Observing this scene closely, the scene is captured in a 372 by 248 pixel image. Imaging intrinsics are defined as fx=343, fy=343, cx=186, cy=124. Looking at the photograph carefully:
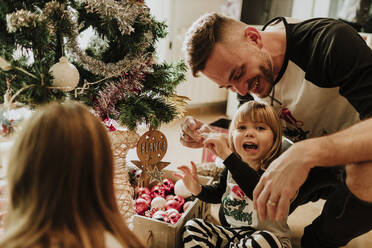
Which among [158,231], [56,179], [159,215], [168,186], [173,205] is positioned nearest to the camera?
[56,179]

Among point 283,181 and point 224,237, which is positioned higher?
point 283,181

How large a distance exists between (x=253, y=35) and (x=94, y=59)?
19.0 inches

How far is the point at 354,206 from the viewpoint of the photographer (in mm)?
978

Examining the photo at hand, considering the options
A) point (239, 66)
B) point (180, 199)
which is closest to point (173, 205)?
point (180, 199)

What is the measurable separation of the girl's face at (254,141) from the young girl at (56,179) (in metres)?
0.72

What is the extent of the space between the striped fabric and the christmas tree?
14.1 inches

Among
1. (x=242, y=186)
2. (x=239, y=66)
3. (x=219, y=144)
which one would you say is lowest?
(x=242, y=186)

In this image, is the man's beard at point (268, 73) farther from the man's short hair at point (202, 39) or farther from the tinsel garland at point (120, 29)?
the tinsel garland at point (120, 29)

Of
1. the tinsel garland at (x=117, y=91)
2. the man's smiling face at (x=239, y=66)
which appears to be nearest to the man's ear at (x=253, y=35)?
the man's smiling face at (x=239, y=66)

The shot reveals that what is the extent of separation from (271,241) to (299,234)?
35 cm

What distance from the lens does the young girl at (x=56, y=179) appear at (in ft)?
1.65

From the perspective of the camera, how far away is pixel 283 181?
75cm

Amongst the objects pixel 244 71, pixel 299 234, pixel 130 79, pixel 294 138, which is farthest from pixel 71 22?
pixel 299 234

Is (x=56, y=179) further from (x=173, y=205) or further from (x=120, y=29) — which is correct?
(x=173, y=205)
